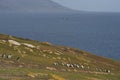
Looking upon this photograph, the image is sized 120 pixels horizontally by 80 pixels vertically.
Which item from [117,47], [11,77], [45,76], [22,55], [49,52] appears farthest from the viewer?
[117,47]

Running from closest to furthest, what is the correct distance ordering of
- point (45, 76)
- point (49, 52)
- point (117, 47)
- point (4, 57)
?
point (45, 76), point (4, 57), point (49, 52), point (117, 47)

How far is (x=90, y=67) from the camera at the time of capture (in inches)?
2662

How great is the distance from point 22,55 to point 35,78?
27.4 meters

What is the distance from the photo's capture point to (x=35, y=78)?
37.0 metres

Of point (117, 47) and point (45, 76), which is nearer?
point (45, 76)

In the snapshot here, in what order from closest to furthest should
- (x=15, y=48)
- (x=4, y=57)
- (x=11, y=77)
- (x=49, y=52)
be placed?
(x=11, y=77) → (x=4, y=57) → (x=15, y=48) → (x=49, y=52)

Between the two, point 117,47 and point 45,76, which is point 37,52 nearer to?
point 45,76

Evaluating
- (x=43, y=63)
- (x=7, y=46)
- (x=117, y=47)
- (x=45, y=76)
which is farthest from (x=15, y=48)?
(x=117, y=47)

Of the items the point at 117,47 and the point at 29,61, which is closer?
the point at 29,61

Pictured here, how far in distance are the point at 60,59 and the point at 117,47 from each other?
115326 millimetres

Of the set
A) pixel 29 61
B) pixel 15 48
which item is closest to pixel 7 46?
pixel 15 48

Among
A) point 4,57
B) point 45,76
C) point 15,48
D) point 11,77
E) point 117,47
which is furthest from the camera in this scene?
point 117,47

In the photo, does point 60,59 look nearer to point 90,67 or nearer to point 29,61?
point 90,67

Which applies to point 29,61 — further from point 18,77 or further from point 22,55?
point 18,77
